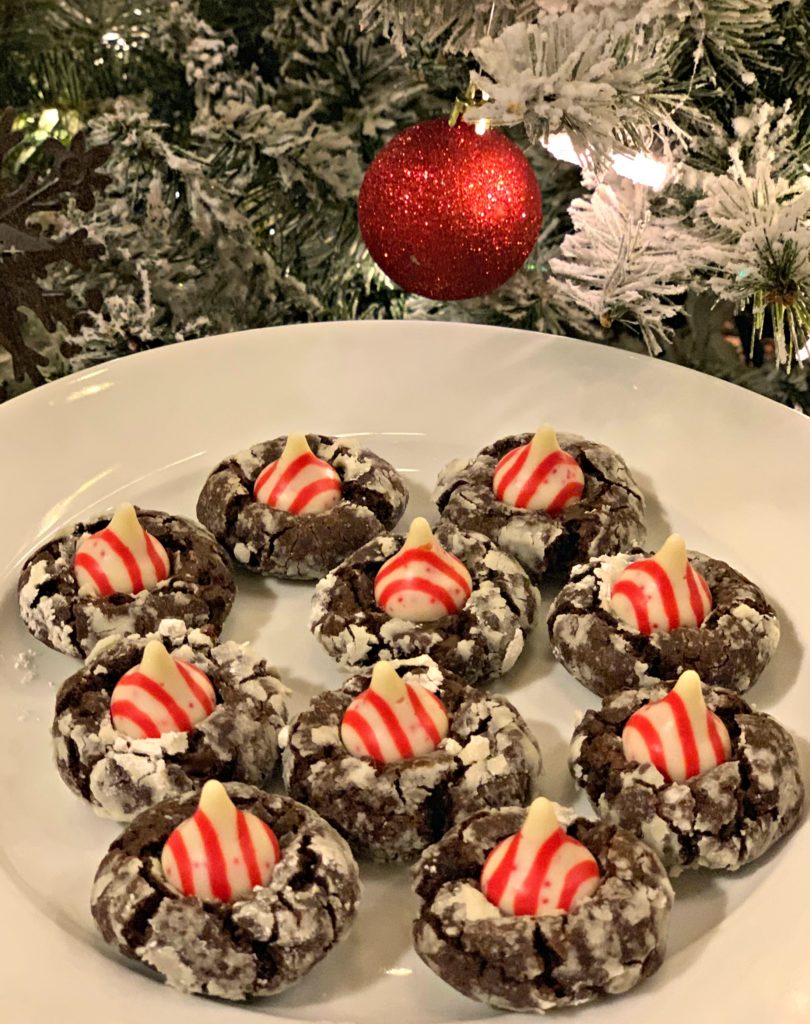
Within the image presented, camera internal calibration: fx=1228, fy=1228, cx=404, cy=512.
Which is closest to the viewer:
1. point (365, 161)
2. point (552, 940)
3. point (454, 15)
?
point (552, 940)

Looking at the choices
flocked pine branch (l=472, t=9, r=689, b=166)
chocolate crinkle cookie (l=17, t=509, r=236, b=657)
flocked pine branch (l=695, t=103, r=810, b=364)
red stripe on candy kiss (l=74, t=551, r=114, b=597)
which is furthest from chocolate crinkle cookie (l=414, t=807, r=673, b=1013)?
flocked pine branch (l=472, t=9, r=689, b=166)

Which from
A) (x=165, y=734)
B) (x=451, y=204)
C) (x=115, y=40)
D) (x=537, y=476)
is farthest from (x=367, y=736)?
(x=115, y=40)

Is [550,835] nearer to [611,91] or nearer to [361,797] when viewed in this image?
[361,797]

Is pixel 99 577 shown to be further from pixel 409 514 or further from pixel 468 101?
pixel 468 101

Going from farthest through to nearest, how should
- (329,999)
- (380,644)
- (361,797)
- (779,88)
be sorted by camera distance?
1. (779,88)
2. (380,644)
3. (361,797)
4. (329,999)

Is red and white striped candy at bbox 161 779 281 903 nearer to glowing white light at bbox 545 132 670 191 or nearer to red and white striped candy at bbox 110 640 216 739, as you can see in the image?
red and white striped candy at bbox 110 640 216 739

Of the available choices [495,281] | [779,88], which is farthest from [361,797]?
[779,88]
